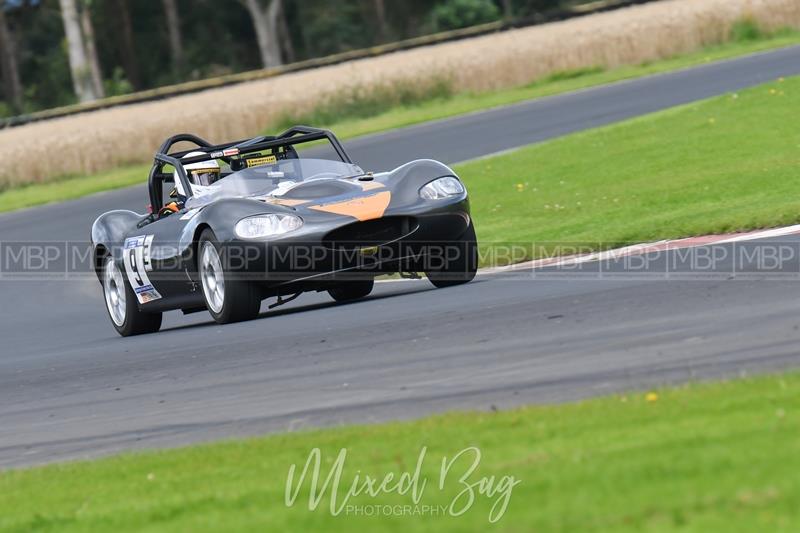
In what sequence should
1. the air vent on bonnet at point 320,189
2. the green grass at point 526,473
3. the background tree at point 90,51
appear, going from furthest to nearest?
1. the background tree at point 90,51
2. the air vent on bonnet at point 320,189
3. the green grass at point 526,473

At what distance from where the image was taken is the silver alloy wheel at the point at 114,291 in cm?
1296

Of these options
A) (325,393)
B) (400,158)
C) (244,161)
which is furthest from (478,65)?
(325,393)

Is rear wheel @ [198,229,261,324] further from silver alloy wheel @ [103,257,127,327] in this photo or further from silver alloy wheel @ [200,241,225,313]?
silver alloy wheel @ [103,257,127,327]

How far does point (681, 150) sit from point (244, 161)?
283 inches

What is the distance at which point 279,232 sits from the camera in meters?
10.8

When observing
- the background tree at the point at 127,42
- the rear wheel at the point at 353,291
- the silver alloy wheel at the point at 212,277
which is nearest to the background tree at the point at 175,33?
the background tree at the point at 127,42

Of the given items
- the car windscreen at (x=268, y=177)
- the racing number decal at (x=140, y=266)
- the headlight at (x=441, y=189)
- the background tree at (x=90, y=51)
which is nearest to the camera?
the headlight at (x=441, y=189)

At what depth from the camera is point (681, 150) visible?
1817 cm

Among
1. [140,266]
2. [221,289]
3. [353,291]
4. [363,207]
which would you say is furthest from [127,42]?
[363,207]

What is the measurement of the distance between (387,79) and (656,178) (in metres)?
19.2

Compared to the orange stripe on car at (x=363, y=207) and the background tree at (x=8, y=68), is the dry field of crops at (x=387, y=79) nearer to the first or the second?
the orange stripe on car at (x=363, y=207)

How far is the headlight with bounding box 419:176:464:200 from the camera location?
11.1 meters

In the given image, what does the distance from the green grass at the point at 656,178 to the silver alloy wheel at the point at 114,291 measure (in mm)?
3861

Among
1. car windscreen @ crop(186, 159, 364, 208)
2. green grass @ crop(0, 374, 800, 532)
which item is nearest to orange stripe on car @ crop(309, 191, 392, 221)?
car windscreen @ crop(186, 159, 364, 208)
